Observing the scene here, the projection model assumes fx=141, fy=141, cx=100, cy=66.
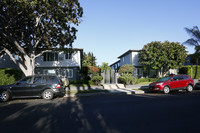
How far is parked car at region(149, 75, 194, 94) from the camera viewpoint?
1226 centimetres

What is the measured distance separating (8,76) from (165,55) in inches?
929

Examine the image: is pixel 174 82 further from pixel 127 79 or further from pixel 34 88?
pixel 34 88

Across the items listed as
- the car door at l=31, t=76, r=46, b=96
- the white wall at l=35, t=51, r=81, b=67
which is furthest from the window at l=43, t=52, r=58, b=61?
the car door at l=31, t=76, r=46, b=96

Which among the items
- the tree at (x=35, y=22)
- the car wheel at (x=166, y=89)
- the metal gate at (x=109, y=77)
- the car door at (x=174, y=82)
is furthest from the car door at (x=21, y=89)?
the metal gate at (x=109, y=77)

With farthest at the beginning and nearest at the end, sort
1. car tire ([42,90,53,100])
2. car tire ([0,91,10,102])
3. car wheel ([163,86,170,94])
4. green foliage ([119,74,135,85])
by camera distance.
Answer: green foliage ([119,74,135,85])
car wheel ([163,86,170,94])
car tire ([42,90,53,100])
car tire ([0,91,10,102])

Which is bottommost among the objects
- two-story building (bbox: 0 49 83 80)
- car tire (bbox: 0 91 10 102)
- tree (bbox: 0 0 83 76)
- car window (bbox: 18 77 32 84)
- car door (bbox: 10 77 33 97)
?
car tire (bbox: 0 91 10 102)

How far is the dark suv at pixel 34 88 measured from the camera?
9602mm

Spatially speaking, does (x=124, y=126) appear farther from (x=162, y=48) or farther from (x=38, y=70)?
(x=38, y=70)

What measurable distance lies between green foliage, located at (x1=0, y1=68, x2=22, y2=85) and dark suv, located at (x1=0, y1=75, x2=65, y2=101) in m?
10.2

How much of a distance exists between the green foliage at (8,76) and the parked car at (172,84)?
1760 centimetres

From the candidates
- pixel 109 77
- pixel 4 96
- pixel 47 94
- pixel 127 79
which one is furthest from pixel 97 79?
pixel 4 96

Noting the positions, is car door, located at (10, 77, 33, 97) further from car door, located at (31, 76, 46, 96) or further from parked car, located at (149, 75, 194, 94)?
parked car, located at (149, 75, 194, 94)

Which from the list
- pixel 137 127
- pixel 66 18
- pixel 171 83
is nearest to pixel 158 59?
pixel 171 83

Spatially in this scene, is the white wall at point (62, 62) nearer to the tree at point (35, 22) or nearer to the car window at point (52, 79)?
the tree at point (35, 22)
